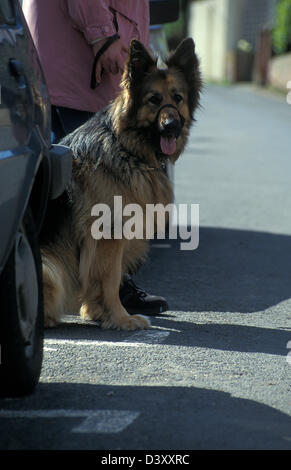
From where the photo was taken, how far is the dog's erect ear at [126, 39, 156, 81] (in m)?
5.26

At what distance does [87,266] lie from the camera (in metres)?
5.43

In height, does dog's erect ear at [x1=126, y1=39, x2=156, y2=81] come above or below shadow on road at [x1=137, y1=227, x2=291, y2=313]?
above

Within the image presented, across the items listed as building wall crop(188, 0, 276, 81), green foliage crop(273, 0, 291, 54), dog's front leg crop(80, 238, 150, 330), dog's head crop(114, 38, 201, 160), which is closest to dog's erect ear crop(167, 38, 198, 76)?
dog's head crop(114, 38, 201, 160)

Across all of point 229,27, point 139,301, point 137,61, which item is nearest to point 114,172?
point 137,61

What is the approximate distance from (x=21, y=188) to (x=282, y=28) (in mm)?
32521

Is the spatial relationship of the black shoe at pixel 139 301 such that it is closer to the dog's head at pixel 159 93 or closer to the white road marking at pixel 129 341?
the white road marking at pixel 129 341

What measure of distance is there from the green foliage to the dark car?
30.7 m

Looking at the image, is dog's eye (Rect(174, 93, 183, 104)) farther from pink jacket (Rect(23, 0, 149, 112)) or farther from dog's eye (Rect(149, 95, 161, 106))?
pink jacket (Rect(23, 0, 149, 112))

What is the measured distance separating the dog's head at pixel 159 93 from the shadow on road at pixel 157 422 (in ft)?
5.53

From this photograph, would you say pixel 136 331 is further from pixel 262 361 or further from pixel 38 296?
pixel 38 296

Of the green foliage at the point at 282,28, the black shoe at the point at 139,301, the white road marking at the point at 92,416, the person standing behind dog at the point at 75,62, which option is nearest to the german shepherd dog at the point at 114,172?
the black shoe at the point at 139,301

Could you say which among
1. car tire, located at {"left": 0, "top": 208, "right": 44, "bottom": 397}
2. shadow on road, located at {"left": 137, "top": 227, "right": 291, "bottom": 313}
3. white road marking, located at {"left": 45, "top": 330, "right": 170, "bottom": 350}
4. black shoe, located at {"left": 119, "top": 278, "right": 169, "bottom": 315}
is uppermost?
→ car tire, located at {"left": 0, "top": 208, "right": 44, "bottom": 397}

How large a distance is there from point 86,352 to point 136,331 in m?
0.57
